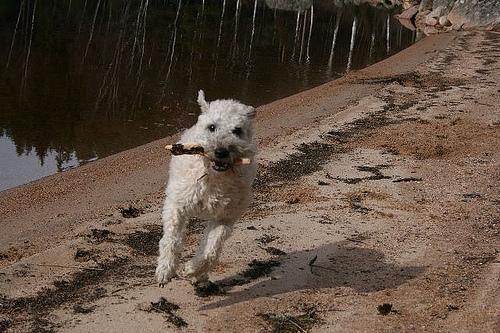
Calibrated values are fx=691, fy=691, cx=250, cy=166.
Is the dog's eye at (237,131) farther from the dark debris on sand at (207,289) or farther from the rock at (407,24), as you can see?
the rock at (407,24)

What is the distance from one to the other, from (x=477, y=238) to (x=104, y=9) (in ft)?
123

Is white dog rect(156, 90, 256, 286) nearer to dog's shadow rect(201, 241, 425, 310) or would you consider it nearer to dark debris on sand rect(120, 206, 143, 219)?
dog's shadow rect(201, 241, 425, 310)

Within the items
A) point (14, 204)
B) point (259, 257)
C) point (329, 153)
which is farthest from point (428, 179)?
point (14, 204)

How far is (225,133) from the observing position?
5.81 m

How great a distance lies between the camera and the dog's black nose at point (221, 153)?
5.67m

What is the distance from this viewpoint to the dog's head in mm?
5703

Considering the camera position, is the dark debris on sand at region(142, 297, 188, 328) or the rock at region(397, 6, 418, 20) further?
the rock at region(397, 6, 418, 20)

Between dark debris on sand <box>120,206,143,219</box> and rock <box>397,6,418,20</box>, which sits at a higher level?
rock <box>397,6,418,20</box>

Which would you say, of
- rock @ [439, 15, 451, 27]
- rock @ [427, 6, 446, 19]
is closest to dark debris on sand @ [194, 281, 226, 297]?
rock @ [439, 15, 451, 27]

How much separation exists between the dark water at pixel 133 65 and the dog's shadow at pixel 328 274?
260 inches

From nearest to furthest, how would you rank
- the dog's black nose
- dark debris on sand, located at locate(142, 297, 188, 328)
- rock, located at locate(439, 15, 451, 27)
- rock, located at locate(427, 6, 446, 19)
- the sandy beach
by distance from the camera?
the dog's black nose, dark debris on sand, located at locate(142, 297, 188, 328), the sandy beach, rock, located at locate(439, 15, 451, 27), rock, located at locate(427, 6, 446, 19)

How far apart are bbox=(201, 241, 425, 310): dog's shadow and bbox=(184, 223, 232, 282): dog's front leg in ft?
1.18

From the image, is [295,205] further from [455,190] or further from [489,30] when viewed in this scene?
[489,30]

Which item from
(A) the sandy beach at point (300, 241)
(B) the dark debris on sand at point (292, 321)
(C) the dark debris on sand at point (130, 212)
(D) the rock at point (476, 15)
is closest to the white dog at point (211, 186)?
(A) the sandy beach at point (300, 241)
